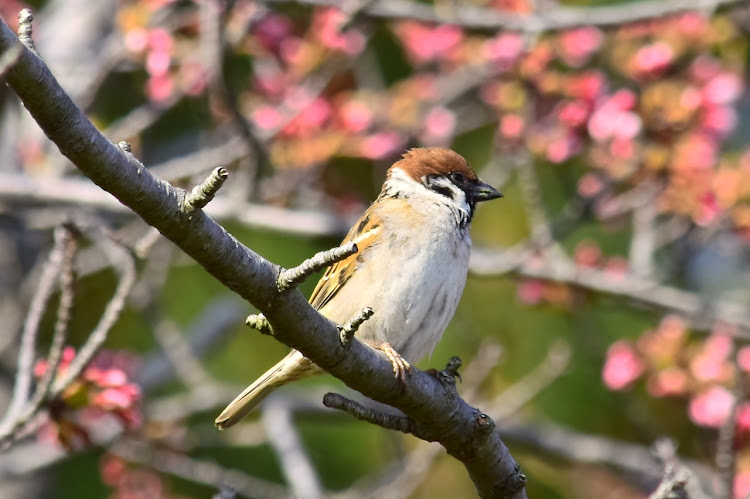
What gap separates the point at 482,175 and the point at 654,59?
1.16 m

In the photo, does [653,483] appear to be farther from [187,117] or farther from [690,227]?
[187,117]

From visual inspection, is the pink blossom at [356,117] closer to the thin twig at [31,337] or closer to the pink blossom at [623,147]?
the pink blossom at [623,147]

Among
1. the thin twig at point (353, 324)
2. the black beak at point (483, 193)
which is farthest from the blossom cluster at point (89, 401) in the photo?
the black beak at point (483, 193)

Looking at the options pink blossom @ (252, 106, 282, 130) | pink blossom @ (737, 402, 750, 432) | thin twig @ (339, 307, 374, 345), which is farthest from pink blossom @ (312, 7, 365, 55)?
thin twig @ (339, 307, 374, 345)

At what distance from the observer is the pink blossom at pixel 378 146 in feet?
14.8

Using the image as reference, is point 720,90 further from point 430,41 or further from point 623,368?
point 430,41

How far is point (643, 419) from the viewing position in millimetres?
4742

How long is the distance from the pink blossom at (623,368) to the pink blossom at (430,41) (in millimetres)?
1880

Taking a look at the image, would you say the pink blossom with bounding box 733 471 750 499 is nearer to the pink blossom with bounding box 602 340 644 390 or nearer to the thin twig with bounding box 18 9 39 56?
the pink blossom with bounding box 602 340 644 390

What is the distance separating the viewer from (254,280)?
1.92 metres

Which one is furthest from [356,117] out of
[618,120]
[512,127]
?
[618,120]

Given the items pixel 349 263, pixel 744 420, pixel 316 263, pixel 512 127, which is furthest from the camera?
pixel 512 127

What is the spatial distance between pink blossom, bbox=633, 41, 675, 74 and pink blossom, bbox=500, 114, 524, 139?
54cm

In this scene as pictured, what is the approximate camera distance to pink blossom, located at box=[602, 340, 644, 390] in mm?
4102
